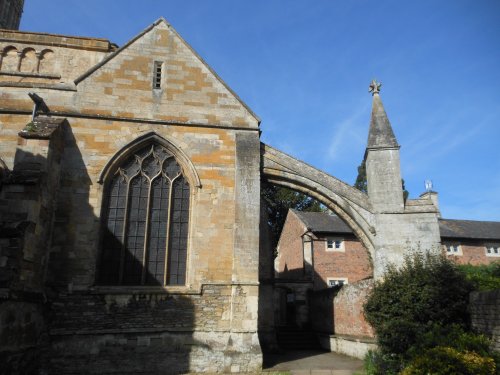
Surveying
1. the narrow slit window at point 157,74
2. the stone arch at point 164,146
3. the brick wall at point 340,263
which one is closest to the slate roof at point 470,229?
the brick wall at point 340,263

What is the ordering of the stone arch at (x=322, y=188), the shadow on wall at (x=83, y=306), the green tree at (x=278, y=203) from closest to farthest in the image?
the shadow on wall at (x=83, y=306)
the stone arch at (x=322, y=188)
the green tree at (x=278, y=203)

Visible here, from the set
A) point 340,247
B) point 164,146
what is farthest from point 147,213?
point 340,247

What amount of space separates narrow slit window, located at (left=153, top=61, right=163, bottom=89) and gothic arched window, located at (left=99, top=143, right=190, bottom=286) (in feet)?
6.38

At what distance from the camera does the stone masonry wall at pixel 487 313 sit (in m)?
8.32

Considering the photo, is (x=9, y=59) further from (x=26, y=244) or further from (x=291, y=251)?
(x=291, y=251)

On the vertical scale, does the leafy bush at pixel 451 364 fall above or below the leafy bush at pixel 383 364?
above

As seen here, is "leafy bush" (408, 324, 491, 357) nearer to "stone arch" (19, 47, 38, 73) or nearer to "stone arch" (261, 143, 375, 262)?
"stone arch" (261, 143, 375, 262)

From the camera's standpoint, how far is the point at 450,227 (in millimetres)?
27391

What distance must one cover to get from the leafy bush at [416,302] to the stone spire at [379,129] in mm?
3990

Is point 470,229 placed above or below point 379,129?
below

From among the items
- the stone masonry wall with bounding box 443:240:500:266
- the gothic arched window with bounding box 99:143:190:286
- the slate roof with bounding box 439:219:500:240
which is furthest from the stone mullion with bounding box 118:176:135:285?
the stone masonry wall with bounding box 443:240:500:266

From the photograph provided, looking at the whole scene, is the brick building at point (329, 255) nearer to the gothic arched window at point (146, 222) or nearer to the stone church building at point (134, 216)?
the stone church building at point (134, 216)

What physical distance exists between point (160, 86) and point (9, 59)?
298 inches

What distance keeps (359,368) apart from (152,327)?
18.6 feet
